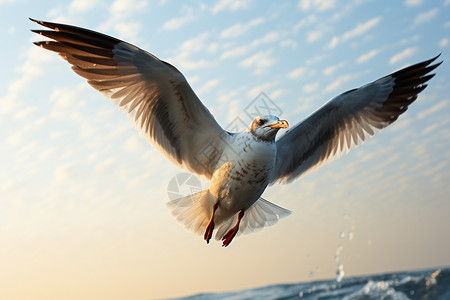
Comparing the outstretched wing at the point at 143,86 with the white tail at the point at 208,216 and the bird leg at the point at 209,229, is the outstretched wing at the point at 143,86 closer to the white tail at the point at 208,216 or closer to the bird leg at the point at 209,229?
the white tail at the point at 208,216

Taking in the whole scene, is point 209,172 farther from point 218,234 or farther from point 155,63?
point 155,63

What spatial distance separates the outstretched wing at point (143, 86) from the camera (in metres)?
4.06

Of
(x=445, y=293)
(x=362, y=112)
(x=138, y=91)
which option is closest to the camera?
(x=138, y=91)

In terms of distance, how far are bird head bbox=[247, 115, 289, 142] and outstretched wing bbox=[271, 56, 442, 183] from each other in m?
1.08

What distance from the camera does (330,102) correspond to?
196 inches

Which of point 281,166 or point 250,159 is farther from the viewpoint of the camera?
point 281,166

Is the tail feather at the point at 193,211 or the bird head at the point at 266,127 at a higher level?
the bird head at the point at 266,127

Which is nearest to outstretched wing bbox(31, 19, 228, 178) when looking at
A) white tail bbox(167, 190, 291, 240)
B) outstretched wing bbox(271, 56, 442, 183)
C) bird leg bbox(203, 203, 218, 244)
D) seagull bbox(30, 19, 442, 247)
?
seagull bbox(30, 19, 442, 247)

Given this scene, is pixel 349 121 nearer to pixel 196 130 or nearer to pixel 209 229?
pixel 196 130

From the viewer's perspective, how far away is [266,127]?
12.9 ft

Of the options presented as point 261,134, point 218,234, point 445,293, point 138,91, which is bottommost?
point 445,293

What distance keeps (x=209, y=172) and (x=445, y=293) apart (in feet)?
32.9

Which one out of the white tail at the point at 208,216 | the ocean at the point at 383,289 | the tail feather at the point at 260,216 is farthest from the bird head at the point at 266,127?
the ocean at the point at 383,289

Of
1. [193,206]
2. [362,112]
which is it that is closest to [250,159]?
[193,206]
